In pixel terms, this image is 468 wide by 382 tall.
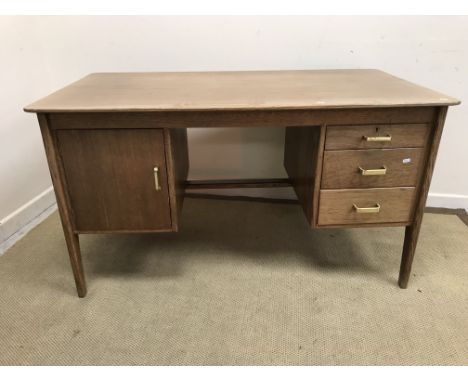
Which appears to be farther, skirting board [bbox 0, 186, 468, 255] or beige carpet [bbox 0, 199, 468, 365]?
skirting board [bbox 0, 186, 468, 255]

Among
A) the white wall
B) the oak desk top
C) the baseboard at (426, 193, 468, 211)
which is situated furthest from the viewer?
the baseboard at (426, 193, 468, 211)

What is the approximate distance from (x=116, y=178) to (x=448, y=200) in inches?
70.4

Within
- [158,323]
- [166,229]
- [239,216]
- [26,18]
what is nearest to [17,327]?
[158,323]

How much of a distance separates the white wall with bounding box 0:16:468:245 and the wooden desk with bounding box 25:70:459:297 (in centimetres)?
46

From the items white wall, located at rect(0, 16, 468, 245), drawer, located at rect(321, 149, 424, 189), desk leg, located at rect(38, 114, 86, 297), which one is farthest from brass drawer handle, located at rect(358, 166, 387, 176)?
desk leg, located at rect(38, 114, 86, 297)

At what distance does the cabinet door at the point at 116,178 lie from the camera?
113cm

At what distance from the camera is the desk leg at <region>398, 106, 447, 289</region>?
3.73 ft

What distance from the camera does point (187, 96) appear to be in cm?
117

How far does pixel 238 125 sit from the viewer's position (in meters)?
1.13

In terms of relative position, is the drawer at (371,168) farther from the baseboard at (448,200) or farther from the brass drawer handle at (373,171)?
the baseboard at (448,200)

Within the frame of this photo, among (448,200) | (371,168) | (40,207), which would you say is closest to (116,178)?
(371,168)

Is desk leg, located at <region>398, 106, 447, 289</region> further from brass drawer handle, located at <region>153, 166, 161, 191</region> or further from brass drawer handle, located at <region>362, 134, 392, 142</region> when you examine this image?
brass drawer handle, located at <region>153, 166, 161, 191</region>

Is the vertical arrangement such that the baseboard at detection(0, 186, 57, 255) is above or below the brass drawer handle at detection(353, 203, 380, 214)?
below

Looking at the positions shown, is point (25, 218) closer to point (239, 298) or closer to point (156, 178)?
point (156, 178)
